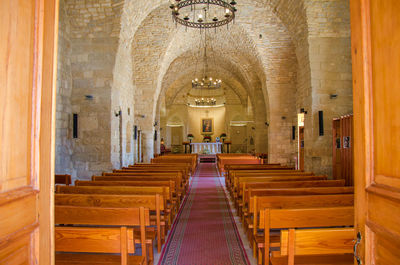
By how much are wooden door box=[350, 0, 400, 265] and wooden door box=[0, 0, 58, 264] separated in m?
1.65

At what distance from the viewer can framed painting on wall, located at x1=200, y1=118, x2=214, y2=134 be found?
89.4 feet

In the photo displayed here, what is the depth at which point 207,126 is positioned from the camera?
1076 inches

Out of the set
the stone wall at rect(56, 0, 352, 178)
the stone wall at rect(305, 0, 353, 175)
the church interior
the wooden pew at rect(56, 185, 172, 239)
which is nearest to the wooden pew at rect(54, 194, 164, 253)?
the church interior

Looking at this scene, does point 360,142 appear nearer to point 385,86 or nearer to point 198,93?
point 385,86

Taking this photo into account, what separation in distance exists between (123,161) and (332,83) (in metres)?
6.93

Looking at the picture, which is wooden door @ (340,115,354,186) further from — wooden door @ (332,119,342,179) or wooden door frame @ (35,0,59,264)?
wooden door frame @ (35,0,59,264)

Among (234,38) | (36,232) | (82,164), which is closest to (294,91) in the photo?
(234,38)

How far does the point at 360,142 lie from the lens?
1.44m

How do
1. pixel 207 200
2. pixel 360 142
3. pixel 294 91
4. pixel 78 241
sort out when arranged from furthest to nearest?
pixel 294 91 → pixel 207 200 → pixel 78 241 → pixel 360 142

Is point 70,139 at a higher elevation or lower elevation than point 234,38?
lower

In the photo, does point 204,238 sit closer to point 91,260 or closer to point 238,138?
point 91,260

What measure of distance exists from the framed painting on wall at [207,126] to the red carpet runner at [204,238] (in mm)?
21072

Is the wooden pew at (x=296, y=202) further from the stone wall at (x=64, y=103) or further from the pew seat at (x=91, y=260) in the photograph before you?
the stone wall at (x=64, y=103)

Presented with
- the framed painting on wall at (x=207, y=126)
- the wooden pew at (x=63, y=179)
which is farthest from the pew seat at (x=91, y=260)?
the framed painting on wall at (x=207, y=126)
